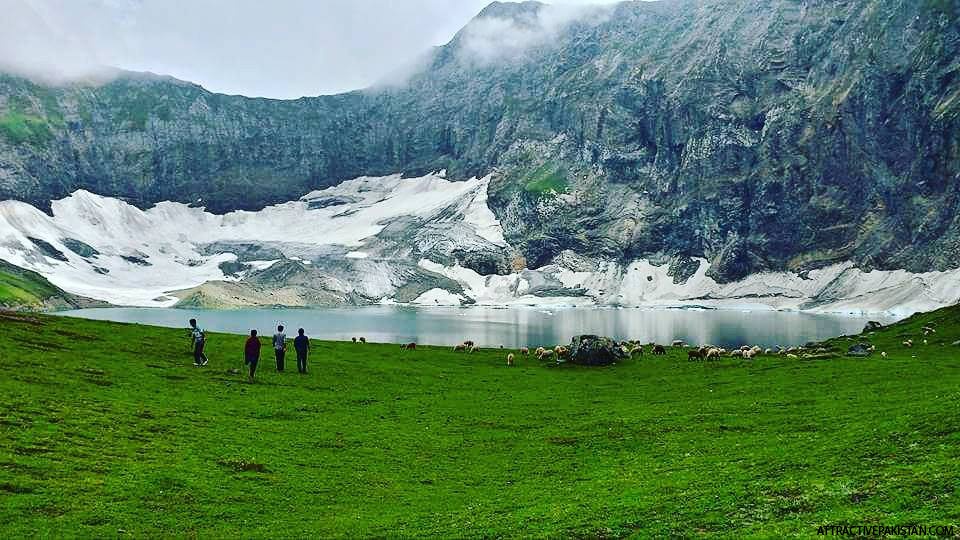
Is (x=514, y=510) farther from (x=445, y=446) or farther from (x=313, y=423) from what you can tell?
(x=313, y=423)

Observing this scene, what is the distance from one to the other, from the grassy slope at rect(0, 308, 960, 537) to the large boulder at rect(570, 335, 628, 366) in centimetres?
1383

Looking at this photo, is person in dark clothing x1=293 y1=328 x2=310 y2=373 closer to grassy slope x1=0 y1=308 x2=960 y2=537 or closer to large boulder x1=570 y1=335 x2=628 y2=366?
grassy slope x1=0 y1=308 x2=960 y2=537

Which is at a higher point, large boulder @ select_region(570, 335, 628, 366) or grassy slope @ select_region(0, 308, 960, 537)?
large boulder @ select_region(570, 335, 628, 366)

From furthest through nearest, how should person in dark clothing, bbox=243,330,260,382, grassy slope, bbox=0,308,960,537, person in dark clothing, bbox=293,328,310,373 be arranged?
person in dark clothing, bbox=293,328,310,373, person in dark clothing, bbox=243,330,260,382, grassy slope, bbox=0,308,960,537

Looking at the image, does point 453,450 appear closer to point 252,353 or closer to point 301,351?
point 252,353

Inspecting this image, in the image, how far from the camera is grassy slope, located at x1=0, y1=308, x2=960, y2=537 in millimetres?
19422

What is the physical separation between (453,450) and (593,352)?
1354 inches

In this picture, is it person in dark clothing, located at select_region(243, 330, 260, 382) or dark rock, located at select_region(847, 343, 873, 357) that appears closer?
person in dark clothing, located at select_region(243, 330, 260, 382)

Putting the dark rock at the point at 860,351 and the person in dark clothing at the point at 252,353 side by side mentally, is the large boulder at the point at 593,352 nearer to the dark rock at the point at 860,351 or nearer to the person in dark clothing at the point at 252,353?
the dark rock at the point at 860,351

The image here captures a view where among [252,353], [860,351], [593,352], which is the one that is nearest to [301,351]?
[252,353]

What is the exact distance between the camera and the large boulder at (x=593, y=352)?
63625mm

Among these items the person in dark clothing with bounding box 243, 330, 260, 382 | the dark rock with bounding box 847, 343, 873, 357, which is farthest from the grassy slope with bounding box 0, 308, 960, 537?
the dark rock with bounding box 847, 343, 873, 357

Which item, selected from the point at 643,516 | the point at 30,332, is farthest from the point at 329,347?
the point at 643,516

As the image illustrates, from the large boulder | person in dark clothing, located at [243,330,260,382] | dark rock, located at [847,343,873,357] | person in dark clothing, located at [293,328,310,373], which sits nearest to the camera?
person in dark clothing, located at [243,330,260,382]
